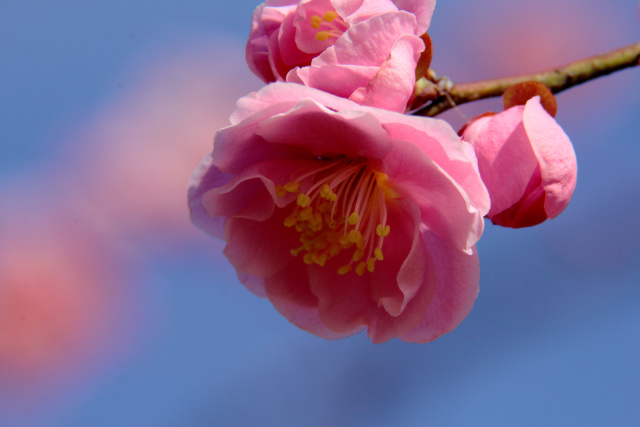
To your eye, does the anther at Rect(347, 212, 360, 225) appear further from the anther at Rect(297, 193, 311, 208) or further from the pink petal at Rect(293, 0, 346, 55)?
the pink petal at Rect(293, 0, 346, 55)

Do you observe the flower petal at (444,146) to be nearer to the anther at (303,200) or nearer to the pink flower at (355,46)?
the pink flower at (355,46)

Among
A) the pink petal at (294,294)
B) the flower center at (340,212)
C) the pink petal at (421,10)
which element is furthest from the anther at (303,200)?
the pink petal at (421,10)

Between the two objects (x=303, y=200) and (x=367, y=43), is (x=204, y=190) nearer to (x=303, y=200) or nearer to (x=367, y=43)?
(x=303, y=200)

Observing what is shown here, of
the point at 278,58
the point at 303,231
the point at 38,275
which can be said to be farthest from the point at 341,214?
the point at 38,275

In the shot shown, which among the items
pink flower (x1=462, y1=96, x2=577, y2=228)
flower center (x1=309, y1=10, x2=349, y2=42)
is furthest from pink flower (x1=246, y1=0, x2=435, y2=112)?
pink flower (x1=462, y1=96, x2=577, y2=228)

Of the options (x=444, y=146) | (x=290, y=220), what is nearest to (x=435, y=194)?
(x=444, y=146)

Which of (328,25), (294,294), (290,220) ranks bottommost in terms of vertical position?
(294,294)

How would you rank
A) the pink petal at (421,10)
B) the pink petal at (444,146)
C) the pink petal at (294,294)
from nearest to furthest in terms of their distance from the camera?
1. the pink petal at (444,146)
2. the pink petal at (421,10)
3. the pink petal at (294,294)

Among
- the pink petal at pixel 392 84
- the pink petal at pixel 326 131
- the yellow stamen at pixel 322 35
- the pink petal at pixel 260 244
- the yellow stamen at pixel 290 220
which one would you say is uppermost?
the yellow stamen at pixel 322 35
